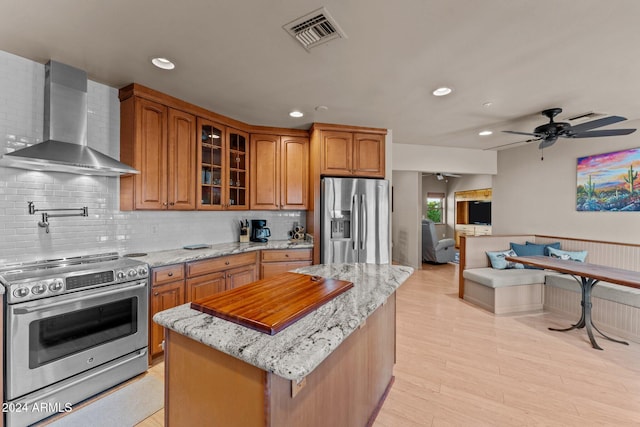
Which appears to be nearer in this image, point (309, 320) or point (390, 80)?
point (309, 320)

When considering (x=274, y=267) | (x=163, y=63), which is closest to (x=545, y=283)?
(x=274, y=267)

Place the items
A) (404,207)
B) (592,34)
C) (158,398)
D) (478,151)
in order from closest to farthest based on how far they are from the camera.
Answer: (592,34)
(158,398)
(478,151)
(404,207)

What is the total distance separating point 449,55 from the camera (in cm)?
206

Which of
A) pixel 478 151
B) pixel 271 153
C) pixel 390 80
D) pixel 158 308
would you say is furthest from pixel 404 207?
pixel 158 308

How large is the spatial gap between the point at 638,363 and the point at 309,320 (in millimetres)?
3293

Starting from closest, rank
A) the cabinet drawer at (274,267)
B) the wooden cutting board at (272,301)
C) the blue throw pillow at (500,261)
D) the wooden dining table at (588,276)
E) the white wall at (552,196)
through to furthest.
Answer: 1. the wooden cutting board at (272,301)
2. the wooden dining table at (588,276)
3. the cabinet drawer at (274,267)
4. the white wall at (552,196)
5. the blue throw pillow at (500,261)

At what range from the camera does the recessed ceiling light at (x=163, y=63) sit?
2.13m

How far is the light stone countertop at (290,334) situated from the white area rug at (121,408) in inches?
47.4

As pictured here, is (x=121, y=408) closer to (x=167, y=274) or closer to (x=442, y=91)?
(x=167, y=274)

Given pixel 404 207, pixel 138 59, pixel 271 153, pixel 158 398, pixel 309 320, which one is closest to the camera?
pixel 309 320

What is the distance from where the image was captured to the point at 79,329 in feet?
6.29

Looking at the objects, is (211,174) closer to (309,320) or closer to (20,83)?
(20,83)

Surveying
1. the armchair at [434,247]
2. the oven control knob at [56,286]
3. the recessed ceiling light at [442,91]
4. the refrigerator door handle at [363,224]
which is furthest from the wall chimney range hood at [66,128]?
the armchair at [434,247]

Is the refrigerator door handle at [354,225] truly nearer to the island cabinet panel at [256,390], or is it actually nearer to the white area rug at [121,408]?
the island cabinet panel at [256,390]
